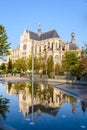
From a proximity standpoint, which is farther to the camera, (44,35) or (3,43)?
(44,35)

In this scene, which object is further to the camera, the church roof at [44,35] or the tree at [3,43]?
the church roof at [44,35]

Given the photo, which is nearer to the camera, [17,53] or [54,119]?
[54,119]

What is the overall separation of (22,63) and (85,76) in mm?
45153

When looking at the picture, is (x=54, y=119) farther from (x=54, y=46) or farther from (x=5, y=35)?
(x=54, y=46)

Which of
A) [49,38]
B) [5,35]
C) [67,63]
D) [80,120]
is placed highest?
[49,38]

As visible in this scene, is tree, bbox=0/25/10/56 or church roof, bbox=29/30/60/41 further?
church roof, bbox=29/30/60/41

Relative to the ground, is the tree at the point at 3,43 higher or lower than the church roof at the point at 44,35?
lower

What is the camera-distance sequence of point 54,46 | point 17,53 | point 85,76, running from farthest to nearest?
point 17,53 → point 54,46 → point 85,76

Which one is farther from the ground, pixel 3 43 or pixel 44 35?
pixel 44 35

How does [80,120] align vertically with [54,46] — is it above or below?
below

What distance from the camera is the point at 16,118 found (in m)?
10.2

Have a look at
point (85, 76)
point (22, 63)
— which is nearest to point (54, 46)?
point (22, 63)

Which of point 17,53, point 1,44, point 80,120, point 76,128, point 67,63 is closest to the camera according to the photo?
point 76,128

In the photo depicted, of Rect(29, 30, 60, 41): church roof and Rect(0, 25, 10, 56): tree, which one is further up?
Rect(29, 30, 60, 41): church roof
